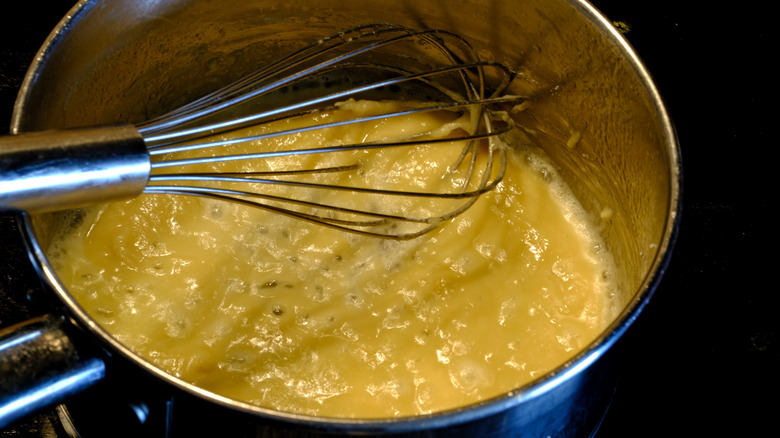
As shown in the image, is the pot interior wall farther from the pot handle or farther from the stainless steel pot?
the pot handle

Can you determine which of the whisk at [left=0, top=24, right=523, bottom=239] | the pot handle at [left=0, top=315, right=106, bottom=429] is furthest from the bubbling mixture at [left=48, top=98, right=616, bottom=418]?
the pot handle at [left=0, top=315, right=106, bottom=429]

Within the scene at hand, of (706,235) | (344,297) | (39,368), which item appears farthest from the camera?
(706,235)

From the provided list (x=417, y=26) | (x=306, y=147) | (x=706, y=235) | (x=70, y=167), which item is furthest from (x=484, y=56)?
(x=70, y=167)

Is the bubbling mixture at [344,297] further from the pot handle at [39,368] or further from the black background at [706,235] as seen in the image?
the pot handle at [39,368]

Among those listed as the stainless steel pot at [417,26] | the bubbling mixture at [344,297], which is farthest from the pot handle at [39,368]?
the bubbling mixture at [344,297]

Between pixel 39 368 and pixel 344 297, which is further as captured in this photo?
pixel 344 297

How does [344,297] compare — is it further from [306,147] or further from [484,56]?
[484,56]
